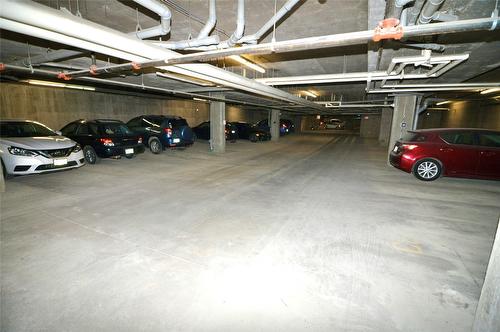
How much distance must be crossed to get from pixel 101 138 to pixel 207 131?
746 cm

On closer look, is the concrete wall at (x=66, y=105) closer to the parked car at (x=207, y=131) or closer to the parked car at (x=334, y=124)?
the parked car at (x=207, y=131)

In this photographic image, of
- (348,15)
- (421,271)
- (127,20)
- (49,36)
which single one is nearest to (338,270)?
(421,271)

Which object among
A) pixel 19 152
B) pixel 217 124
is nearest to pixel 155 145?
pixel 217 124

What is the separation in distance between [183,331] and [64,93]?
41.1 ft

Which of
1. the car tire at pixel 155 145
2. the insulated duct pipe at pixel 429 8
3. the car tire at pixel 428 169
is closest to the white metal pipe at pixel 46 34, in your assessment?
the insulated duct pipe at pixel 429 8

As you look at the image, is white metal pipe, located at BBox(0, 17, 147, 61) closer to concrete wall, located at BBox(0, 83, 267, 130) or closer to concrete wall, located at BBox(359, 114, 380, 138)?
concrete wall, located at BBox(0, 83, 267, 130)

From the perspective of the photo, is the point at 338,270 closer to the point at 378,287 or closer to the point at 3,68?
A: the point at 378,287

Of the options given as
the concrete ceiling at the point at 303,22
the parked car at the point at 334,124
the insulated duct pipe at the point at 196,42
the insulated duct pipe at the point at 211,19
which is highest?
the concrete ceiling at the point at 303,22

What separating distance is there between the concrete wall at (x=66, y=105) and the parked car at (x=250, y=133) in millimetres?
5234

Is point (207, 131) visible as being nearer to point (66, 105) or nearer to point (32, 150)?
point (66, 105)

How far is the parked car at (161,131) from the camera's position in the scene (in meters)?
9.92

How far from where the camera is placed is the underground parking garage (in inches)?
77.8

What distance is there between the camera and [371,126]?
24.4m

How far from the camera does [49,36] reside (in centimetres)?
261
